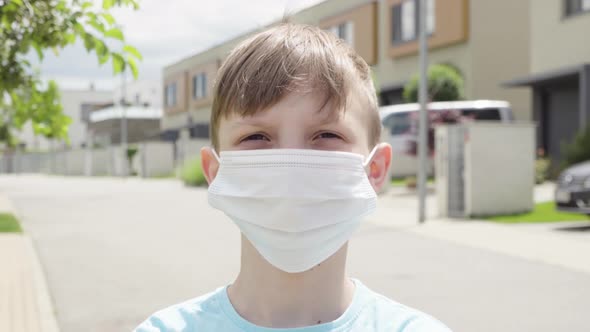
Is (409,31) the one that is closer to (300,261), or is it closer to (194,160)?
(194,160)

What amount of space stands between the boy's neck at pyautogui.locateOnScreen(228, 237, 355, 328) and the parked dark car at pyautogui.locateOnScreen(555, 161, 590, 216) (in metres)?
10.2

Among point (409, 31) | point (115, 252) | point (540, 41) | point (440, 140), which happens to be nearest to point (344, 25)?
point (409, 31)

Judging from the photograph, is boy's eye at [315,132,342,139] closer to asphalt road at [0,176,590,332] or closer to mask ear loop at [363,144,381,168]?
mask ear loop at [363,144,381,168]

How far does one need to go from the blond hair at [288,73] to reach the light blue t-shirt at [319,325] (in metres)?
0.48

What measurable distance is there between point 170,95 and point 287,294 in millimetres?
61623

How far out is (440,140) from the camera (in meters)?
14.5

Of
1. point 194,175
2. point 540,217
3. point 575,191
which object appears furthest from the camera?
point 194,175

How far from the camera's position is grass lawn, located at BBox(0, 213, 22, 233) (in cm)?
1290

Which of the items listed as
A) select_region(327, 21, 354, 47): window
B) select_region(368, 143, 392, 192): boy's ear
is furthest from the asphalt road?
select_region(327, 21, 354, 47): window

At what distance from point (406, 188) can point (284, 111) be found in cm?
1984

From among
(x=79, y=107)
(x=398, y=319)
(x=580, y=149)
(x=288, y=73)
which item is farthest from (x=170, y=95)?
(x=398, y=319)

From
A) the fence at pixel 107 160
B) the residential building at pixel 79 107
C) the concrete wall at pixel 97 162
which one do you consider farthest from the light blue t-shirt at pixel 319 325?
the residential building at pixel 79 107

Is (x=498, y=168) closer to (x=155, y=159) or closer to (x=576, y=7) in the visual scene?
(x=576, y=7)

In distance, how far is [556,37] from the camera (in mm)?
22328
